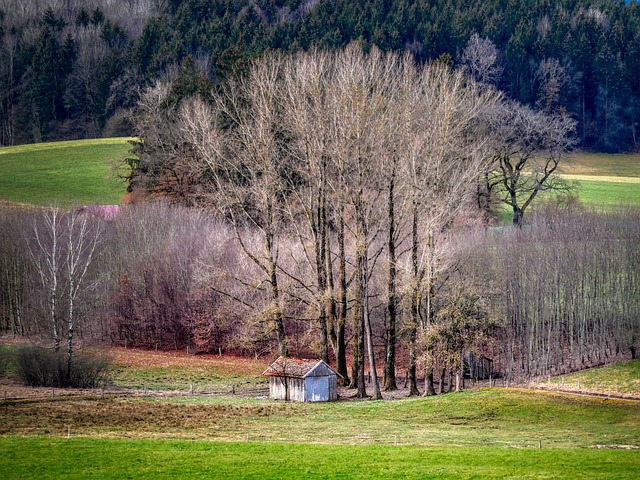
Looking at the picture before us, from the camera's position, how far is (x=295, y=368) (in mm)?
55875

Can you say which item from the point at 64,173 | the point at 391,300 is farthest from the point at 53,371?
the point at 64,173

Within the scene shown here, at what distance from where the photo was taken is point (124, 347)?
78688 millimetres

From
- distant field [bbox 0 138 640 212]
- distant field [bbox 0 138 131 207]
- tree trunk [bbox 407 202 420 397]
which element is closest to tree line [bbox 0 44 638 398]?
tree trunk [bbox 407 202 420 397]

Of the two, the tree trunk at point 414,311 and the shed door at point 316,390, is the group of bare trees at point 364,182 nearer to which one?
the tree trunk at point 414,311

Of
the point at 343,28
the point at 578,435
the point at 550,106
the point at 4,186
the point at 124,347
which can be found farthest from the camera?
the point at 343,28

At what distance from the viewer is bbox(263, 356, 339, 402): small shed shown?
181 feet

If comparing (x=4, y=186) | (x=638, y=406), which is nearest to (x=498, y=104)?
(x=4, y=186)

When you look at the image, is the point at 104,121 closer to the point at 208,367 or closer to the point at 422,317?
the point at 208,367

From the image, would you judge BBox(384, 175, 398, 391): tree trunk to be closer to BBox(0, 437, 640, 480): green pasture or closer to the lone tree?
BBox(0, 437, 640, 480): green pasture

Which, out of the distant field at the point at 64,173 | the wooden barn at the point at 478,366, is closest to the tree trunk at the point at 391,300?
the wooden barn at the point at 478,366

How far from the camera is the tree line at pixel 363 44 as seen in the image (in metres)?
154

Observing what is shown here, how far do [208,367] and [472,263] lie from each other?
19.3 metres

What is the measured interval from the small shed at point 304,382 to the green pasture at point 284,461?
1759 cm

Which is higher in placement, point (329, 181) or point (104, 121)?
point (104, 121)
